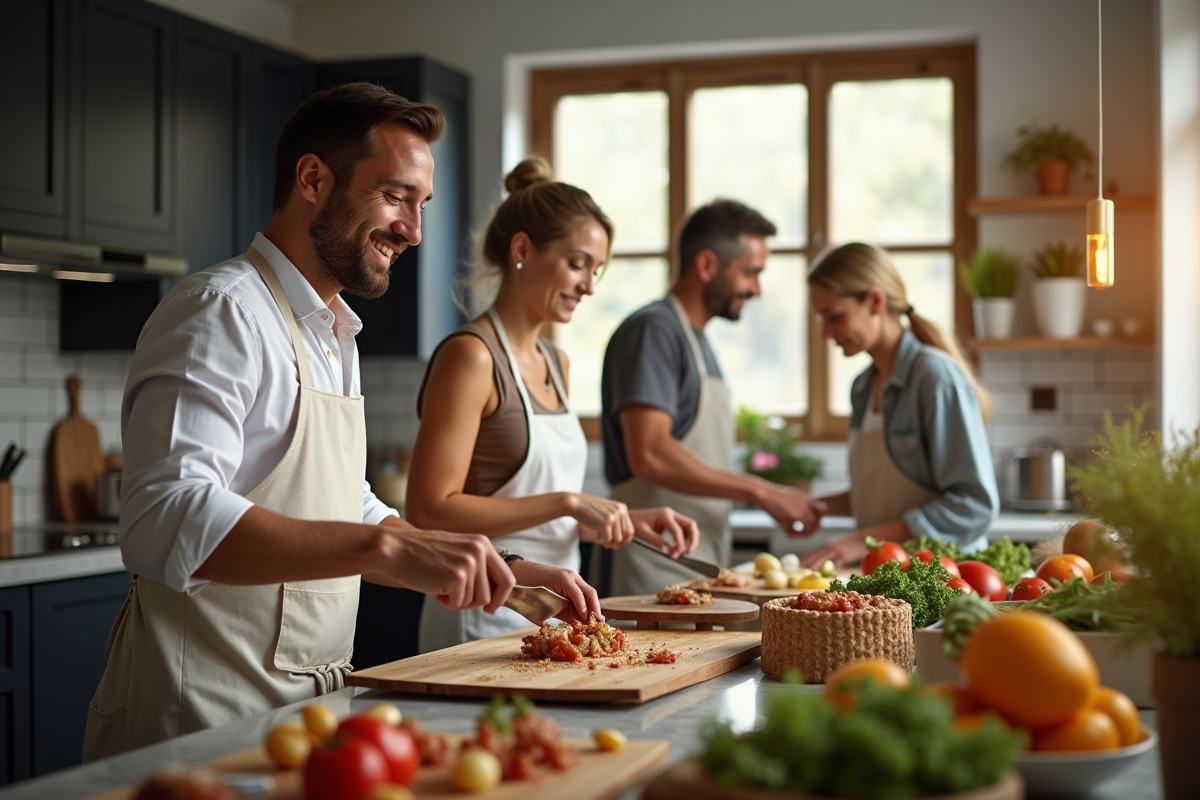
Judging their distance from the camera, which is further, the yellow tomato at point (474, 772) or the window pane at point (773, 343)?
the window pane at point (773, 343)

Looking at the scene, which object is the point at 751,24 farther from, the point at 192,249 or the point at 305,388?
the point at 305,388

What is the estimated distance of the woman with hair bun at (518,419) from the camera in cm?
240

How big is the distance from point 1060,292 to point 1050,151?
513mm

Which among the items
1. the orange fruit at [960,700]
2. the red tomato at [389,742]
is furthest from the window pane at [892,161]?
the red tomato at [389,742]

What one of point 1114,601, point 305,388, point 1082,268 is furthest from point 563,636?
point 1082,268

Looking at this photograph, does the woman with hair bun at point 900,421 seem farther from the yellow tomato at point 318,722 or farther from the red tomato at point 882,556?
the yellow tomato at point 318,722

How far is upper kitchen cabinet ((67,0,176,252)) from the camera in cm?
382

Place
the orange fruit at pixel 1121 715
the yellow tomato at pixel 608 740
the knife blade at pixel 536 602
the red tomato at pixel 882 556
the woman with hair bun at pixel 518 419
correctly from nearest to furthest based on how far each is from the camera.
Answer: the orange fruit at pixel 1121 715, the yellow tomato at pixel 608 740, the knife blade at pixel 536 602, the red tomato at pixel 882 556, the woman with hair bun at pixel 518 419

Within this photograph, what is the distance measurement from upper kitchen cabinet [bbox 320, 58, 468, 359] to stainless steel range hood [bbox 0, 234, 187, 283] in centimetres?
89

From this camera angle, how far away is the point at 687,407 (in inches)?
141

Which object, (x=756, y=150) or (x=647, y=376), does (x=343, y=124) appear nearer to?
(x=647, y=376)

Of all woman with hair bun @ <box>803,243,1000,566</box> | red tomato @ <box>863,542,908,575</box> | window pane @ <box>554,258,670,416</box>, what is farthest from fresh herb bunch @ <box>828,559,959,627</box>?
window pane @ <box>554,258,670,416</box>

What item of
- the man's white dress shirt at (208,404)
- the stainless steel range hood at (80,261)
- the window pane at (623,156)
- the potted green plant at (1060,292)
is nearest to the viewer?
the man's white dress shirt at (208,404)

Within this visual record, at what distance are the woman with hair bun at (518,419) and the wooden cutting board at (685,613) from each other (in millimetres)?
143
